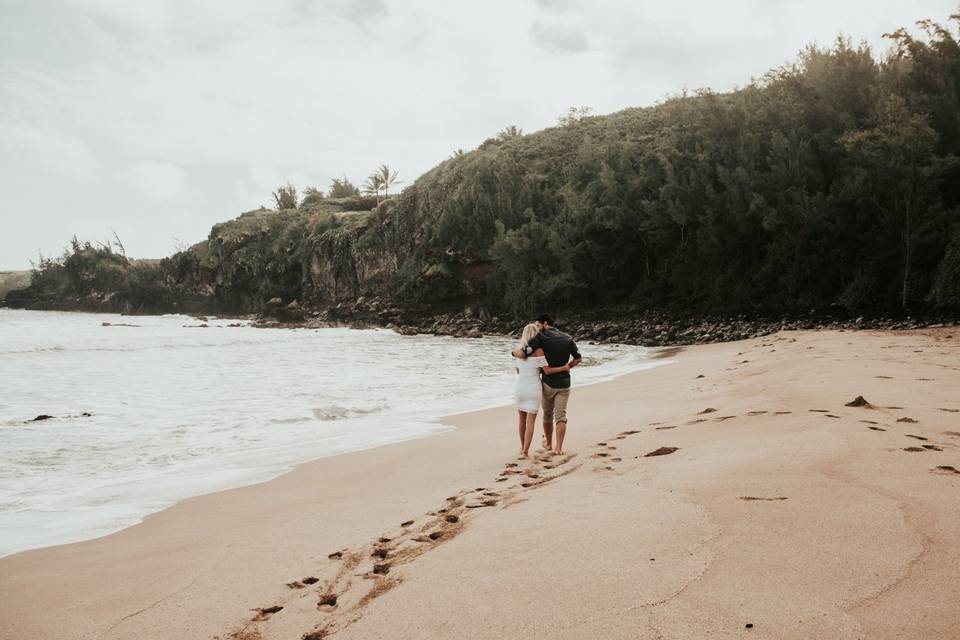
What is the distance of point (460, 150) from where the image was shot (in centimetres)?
5094

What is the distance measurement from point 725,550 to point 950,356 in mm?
11210

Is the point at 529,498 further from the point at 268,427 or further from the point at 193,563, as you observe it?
the point at 268,427

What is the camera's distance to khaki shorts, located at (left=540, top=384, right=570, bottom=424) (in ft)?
22.6

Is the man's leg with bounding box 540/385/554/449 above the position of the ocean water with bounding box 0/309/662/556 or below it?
above

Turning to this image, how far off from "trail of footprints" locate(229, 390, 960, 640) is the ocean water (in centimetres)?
165

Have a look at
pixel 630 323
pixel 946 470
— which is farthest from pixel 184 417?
pixel 630 323

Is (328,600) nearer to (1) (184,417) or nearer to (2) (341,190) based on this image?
(1) (184,417)

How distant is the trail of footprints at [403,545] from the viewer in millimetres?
2729

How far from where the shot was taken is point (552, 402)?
22.9ft

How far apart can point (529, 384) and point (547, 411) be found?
0.39 m

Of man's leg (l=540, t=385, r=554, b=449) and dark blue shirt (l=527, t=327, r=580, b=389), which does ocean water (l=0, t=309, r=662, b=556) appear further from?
dark blue shirt (l=527, t=327, r=580, b=389)

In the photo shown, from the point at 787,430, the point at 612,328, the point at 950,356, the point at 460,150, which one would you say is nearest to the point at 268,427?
the point at 787,430

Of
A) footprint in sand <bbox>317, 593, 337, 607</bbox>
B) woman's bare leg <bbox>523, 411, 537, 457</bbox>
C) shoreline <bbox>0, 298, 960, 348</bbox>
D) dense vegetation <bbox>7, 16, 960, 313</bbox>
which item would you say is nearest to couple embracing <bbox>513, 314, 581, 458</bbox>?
woman's bare leg <bbox>523, 411, 537, 457</bbox>

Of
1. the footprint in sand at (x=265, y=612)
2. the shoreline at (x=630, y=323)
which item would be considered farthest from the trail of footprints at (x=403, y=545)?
the shoreline at (x=630, y=323)
